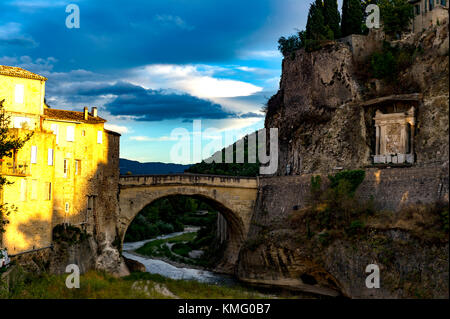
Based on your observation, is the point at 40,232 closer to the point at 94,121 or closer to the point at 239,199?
the point at 94,121

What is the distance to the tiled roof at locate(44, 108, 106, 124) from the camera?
38178 mm

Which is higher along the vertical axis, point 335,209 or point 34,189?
point 34,189

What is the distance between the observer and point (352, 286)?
36.1 meters

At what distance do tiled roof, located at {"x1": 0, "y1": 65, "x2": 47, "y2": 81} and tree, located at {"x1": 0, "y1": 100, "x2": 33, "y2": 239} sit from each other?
7.79ft

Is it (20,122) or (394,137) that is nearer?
(20,122)

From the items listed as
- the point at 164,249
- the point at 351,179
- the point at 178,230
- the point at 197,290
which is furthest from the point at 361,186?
the point at 178,230

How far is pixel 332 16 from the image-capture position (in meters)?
54.4

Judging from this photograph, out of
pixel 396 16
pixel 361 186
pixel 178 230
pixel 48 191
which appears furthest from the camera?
pixel 178 230

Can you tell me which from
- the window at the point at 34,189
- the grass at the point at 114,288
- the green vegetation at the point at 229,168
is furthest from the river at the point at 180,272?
the green vegetation at the point at 229,168

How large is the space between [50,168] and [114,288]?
27.1 ft

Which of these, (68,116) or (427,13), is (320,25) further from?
(68,116)

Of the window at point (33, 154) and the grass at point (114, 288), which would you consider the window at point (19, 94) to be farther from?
the grass at point (114, 288)
